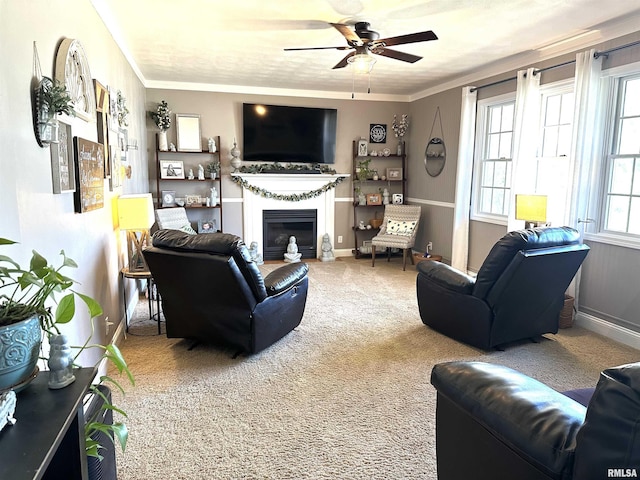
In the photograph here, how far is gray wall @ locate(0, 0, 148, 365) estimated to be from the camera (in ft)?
5.28

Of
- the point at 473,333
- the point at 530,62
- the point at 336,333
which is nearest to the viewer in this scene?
the point at 473,333

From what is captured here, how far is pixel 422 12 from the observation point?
3.45 meters

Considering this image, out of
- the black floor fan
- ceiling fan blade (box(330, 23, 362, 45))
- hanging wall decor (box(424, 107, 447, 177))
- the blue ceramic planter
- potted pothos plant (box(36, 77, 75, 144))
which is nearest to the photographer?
the blue ceramic planter

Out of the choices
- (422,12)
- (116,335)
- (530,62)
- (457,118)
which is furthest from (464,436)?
(457,118)

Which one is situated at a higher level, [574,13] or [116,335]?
[574,13]

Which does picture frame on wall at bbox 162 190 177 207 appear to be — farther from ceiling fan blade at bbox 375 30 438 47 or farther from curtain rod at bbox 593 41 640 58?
curtain rod at bbox 593 41 640 58

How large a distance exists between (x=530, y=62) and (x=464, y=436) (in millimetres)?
4418

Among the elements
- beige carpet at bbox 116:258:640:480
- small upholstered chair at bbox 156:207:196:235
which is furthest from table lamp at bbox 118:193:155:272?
small upholstered chair at bbox 156:207:196:235

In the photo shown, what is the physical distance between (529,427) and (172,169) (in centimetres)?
601

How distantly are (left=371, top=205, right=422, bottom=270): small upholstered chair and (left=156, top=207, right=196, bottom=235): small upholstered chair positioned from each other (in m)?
2.70

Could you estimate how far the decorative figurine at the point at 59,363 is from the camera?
1.23 m

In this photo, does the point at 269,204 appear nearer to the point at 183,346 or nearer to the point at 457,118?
the point at 457,118

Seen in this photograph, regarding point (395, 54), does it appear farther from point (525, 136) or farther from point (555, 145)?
point (555, 145)

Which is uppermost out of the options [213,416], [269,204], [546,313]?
[269,204]
